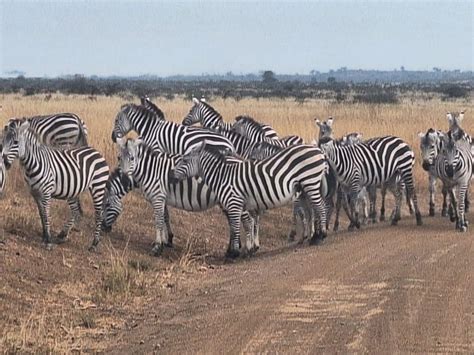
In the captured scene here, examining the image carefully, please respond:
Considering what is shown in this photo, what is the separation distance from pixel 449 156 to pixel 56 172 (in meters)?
6.43

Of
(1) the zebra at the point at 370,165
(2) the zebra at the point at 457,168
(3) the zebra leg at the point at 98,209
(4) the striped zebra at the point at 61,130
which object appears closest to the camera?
(3) the zebra leg at the point at 98,209

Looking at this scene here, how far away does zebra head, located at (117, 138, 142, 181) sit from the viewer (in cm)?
1295

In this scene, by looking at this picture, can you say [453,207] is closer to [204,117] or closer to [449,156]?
[449,156]

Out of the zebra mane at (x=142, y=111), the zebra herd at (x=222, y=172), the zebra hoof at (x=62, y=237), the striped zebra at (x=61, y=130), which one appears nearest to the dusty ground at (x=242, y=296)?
the zebra hoof at (x=62, y=237)

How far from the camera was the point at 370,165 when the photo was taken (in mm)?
15836

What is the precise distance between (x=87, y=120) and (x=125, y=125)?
7542 millimetres

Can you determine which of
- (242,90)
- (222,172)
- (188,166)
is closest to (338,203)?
(222,172)

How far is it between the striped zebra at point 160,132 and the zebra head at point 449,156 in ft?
11.7

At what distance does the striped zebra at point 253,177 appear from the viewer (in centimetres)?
1306

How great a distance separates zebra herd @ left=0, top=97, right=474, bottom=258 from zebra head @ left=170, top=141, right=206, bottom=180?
0.05 feet

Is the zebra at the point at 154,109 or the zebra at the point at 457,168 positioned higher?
the zebra at the point at 154,109

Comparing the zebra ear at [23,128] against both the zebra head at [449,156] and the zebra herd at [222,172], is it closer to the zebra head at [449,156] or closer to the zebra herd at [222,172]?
the zebra herd at [222,172]

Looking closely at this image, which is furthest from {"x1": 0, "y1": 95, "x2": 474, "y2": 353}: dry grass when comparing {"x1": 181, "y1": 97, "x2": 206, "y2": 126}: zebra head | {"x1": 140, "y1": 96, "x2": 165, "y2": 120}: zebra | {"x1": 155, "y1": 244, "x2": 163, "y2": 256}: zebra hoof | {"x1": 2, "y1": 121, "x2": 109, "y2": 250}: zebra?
{"x1": 181, "y1": 97, "x2": 206, "y2": 126}: zebra head

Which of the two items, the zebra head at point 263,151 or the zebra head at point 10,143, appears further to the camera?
the zebra head at point 263,151
